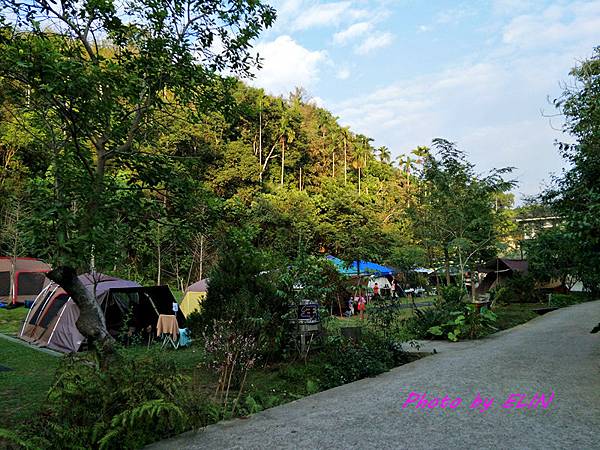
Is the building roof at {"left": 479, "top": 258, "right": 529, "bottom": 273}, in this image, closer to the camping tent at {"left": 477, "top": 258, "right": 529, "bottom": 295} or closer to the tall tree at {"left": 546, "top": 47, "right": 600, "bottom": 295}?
the camping tent at {"left": 477, "top": 258, "right": 529, "bottom": 295}

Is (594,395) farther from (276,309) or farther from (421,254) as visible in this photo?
(421,254)

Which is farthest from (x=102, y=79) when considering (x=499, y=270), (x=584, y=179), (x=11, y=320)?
(x=499, y=270)

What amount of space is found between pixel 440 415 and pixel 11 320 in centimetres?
1577

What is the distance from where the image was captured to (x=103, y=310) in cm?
1077

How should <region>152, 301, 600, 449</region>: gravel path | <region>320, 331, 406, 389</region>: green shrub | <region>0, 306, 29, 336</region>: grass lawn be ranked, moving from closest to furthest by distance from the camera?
<region>152, 301, 600, 449</region>: gravel path → <region>320, 331, 406, 389</region>: green shrub → <region>0, 306, 29, 336</region>: grass lawn

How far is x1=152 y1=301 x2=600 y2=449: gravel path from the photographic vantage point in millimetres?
3930

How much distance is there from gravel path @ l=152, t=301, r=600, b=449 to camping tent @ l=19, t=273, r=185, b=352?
19.6ft

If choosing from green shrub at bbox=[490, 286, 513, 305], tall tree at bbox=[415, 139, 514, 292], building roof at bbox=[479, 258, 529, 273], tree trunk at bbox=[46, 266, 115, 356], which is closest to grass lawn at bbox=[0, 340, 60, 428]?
tree trunk at bbox=[46, 266, 115, 356]

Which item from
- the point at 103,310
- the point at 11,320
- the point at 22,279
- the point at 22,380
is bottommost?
the point at 22,380

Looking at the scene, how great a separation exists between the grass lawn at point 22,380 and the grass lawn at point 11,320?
2.87 meters

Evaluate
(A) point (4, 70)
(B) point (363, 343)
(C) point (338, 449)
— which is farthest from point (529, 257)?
(A) point (4, 70)

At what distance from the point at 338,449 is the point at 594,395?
353cm

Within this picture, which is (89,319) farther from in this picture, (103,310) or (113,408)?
(103,310)

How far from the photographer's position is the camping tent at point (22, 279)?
20297 mm
